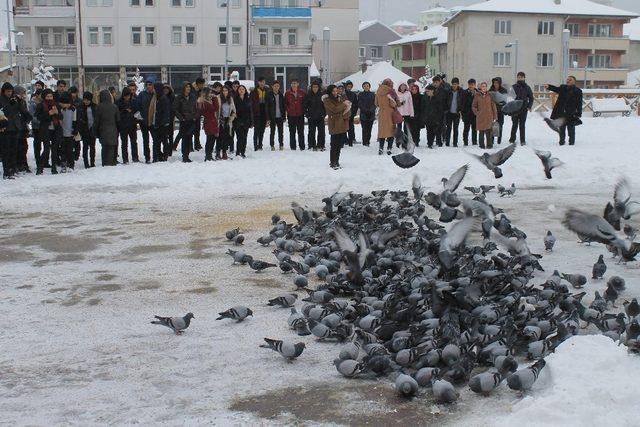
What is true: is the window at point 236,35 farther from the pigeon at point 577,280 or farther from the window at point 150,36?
the pigeon at point 577,280

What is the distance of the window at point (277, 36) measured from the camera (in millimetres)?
51844

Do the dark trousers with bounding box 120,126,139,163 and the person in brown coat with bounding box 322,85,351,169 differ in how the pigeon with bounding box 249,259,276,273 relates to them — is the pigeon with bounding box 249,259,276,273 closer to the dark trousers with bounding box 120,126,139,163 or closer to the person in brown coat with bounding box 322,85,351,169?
the person in brown coat with bounding box 322,85,351,169

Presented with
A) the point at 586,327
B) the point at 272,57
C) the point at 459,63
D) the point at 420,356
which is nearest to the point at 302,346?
the point at 420,356

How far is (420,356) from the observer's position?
201 inches

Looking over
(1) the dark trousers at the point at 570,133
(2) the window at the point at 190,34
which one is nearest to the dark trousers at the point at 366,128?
(1) the dark trousers at the point at 570,133

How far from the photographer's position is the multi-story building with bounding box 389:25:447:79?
74.5 metres

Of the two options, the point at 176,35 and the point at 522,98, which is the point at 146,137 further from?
the point at 176,35

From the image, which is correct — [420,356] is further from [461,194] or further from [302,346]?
[461,194]

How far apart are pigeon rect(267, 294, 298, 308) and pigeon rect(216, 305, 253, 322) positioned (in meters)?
0.35

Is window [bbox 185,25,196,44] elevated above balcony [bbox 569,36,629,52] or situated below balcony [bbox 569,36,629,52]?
below

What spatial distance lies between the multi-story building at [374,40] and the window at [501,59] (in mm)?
27810

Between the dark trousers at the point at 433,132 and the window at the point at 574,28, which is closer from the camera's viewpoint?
the dark trousers at the point at 433,132

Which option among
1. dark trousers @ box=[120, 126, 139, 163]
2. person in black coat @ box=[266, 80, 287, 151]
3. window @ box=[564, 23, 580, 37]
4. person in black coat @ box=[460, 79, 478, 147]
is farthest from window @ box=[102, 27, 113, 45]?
window @ box=[564, 23, 580, 37]

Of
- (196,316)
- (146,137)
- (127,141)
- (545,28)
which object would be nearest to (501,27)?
(545,28)
